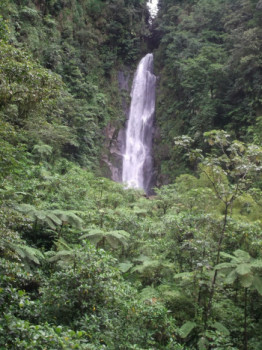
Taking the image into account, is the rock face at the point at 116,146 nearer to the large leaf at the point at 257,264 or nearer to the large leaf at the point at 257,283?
the large leaf at the point at 257,264

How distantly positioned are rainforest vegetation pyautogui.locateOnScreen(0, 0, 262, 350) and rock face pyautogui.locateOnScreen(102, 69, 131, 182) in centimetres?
52

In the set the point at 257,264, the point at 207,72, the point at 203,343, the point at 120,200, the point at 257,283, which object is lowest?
the point at 203,343

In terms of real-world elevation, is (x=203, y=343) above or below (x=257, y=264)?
below

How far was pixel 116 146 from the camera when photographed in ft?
87.3

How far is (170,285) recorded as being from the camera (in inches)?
242

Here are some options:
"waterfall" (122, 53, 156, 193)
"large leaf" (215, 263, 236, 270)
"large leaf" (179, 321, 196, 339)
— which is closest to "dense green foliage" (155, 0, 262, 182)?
"waterfall" (122, 53, 156, 193)

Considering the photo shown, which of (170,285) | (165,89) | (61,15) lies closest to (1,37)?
(170,285)

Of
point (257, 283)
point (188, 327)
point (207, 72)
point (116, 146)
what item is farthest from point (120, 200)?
point (116, 146)

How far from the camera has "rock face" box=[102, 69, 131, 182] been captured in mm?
25172

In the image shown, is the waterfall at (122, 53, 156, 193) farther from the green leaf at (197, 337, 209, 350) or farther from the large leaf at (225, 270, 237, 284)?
the green leaf at (197, 337, 209, 350)

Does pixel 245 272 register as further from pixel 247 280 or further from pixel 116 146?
pixel 116 146

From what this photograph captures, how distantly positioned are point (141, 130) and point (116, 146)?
3.24m

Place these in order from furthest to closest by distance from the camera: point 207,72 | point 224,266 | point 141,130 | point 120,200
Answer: point 141,130 < point 207,72 < point 120,200 < point 224,266

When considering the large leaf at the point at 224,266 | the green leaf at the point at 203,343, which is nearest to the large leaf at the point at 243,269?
the large leaf at the point at 224,266
